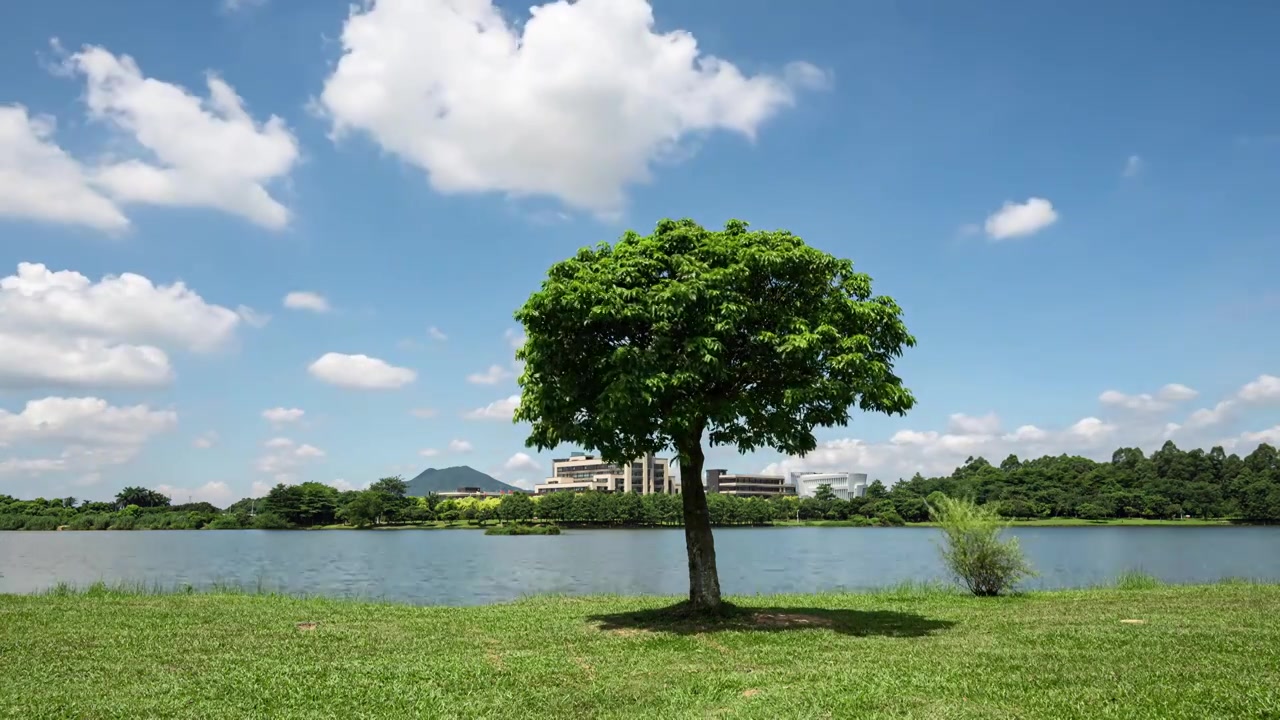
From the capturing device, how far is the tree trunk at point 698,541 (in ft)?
67.4

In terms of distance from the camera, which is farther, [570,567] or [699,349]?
[570,567]

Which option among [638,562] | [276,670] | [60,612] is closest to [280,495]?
[638,562]

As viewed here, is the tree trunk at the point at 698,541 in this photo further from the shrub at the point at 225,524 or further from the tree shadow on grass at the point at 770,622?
the shrub at the point at 225,524

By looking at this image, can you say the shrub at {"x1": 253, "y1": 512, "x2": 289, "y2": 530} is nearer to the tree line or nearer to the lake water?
the tree line

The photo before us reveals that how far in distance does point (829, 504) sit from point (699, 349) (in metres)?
168

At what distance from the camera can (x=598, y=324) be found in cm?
1984

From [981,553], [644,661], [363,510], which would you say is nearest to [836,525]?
[363,510]

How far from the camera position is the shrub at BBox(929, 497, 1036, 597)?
27.5 meters

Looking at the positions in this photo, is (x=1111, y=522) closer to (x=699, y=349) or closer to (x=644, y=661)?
(x=699, y=349)

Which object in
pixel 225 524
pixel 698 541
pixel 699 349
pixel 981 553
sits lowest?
pixel 225 524

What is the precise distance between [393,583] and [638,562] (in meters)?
21.1

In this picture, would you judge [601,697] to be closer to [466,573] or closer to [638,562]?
[466,573]

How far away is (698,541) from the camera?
20.6 m

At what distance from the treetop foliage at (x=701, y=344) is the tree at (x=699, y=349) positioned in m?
0.04
